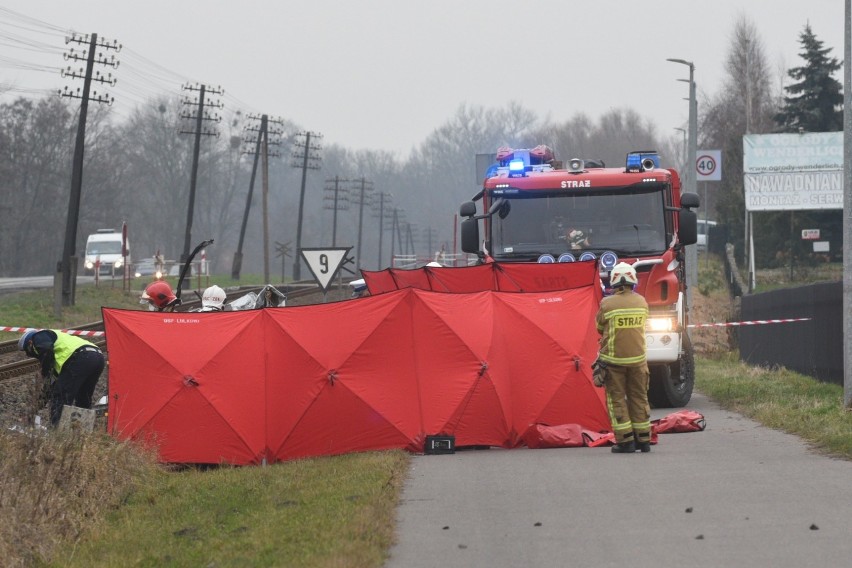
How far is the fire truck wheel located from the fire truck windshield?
1733mm

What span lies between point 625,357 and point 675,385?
520 centimetres

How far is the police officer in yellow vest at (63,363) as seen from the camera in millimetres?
13742

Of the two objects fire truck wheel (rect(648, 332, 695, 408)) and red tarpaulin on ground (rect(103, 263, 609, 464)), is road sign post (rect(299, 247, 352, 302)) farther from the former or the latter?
red tarpaulin on ground (rect(103, 263, 609, 464))

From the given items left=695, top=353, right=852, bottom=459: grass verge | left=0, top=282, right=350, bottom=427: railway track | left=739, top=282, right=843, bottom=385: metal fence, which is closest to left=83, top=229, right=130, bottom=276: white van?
left=0, top=282, right=350, bottom=427: railway track

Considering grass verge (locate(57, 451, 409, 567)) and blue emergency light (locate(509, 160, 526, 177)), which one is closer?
grass verge (locate(57, 451, 409, 567))

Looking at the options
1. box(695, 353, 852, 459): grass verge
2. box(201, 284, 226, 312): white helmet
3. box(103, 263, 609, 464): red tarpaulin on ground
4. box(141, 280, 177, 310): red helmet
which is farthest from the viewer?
box(201, 284, 226, 312): white helmet

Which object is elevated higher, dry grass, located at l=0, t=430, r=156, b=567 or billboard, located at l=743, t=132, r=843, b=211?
billboard, located at l=743, t=132, r=843, b=211

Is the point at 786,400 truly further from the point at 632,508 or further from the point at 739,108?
the point at 739,108

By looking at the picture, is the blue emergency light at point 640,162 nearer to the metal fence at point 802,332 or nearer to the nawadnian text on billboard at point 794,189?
the metal fence at point 802,332

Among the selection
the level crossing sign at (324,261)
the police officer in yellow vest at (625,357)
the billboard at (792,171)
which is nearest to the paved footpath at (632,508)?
the police officer in yellow vest at (625,357)

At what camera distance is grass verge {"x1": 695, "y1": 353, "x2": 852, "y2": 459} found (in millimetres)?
13461

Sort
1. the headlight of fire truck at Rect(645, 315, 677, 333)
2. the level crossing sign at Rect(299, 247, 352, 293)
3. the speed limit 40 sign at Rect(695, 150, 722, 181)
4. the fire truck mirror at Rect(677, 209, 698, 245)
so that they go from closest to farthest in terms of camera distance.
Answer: the headlight of fire truck at Rect(645, 315, 677, 333) → the fire truck mirror at Rect(677, 209, 698, 245) → the level crossing sign at Rect(299, 247, 352, 293) → the speed limit 40 sign at Rect(695, 150, 722, 181)

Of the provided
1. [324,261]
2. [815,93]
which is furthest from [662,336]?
[815,93]

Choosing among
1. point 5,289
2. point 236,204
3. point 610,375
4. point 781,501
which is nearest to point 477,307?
point 610,375
